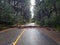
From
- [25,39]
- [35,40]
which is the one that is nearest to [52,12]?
[25,39]

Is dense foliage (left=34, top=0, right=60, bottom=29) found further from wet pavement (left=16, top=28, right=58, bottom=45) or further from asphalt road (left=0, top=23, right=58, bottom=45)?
wet pavement (left=16, top=28, right=58, bottom=45)

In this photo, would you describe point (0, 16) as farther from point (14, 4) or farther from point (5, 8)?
point (14, 4)

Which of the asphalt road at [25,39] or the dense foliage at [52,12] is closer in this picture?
the asphalt road at [25,39]

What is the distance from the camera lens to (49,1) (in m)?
38.6

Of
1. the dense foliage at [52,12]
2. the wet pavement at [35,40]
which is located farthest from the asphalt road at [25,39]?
the dense foliage at [52,12]

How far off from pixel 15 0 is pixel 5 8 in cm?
3468

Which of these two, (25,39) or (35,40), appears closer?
(35,40)

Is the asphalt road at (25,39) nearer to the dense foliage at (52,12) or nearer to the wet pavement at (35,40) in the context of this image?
the wet pavement at (35,40)

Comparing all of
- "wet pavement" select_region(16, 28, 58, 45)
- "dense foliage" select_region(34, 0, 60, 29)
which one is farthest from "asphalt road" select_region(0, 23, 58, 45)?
"dense foliage" select_region(34, 0, 60, 29)

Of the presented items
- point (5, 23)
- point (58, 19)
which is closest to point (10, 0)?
point (5, 23)

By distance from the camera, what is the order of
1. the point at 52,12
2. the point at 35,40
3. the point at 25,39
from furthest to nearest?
the point at 52,12 < the point at 25,39 < the point at 35,40

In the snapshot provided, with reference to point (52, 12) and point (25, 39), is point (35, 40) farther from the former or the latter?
point (52, 12)

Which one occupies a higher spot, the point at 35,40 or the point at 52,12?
the point at 35,40

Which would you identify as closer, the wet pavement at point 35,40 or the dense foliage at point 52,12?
the wet pavement at point 35,40
